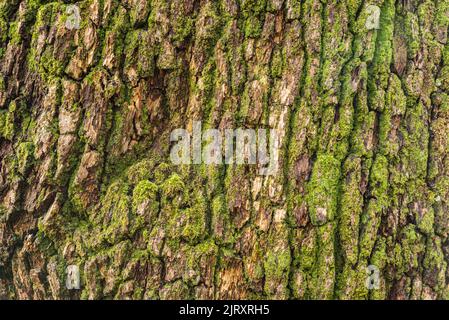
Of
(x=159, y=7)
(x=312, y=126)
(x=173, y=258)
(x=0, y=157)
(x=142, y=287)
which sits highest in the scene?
(x=159, y=7)

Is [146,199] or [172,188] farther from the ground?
[172,188]

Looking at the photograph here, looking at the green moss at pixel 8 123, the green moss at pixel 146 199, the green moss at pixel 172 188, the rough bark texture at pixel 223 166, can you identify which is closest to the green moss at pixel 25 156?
the rough bark texture at pixel 223 166

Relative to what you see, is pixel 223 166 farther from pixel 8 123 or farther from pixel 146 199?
pixel 8 123

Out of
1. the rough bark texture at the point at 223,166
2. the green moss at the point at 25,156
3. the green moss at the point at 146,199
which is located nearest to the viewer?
the rough bark texture at the point at 223,166

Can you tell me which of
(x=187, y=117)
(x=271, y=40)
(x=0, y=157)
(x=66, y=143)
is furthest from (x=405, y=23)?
(x=0, y=157)

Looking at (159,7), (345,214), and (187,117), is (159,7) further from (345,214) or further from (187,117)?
(345,214)

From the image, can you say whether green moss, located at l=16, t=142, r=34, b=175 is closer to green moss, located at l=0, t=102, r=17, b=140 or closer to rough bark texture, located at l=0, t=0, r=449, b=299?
rough bark texture, located at l=0, t=0, r=449, b=299

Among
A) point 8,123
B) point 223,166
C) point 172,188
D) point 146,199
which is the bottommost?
point 146,199

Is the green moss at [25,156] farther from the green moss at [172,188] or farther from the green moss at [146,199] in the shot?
the green moss at [172,188]

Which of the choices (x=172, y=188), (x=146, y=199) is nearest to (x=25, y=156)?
(x=146, y=199)
